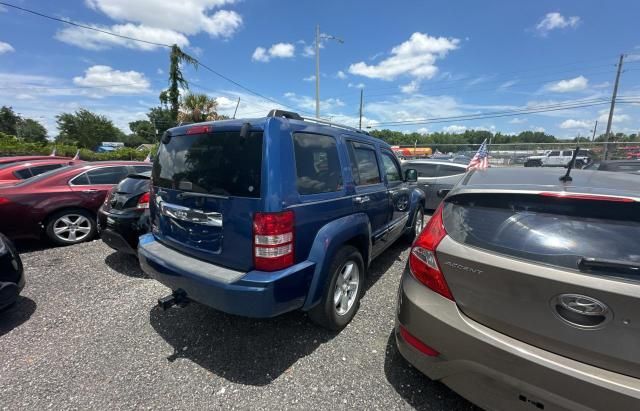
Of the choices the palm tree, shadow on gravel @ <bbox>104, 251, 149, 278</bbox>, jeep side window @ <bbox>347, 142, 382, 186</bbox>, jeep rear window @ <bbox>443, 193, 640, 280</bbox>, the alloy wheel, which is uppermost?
the palm tree

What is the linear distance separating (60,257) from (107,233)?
132 cm

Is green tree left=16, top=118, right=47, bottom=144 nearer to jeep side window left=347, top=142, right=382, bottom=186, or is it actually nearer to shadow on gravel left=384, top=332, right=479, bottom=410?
jeep side window left=347, top=142, right=382, bottom=186

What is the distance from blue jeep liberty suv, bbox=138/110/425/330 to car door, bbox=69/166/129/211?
336 cm

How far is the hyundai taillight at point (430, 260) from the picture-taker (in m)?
1.80

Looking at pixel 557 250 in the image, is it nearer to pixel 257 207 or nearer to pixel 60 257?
pixel 257 207

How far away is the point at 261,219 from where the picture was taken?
208 centimetres

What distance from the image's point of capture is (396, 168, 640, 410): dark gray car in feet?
4.36

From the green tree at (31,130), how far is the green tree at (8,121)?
1.59 meters

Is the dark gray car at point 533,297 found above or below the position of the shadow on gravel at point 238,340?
above

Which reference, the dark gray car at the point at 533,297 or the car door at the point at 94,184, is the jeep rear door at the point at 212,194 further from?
the car door at the point at 94,184

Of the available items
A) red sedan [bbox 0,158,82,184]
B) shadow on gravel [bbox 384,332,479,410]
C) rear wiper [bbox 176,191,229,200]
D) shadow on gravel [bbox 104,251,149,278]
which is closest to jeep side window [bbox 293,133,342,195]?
rear wiper [bbox 176,191,229,200]

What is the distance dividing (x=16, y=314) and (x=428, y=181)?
845 cm

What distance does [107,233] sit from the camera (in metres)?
4.06

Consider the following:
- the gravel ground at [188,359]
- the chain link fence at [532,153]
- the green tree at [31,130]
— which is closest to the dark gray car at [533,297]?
the gravel ground at [188,359]
